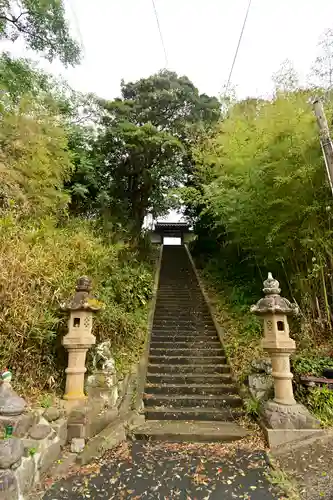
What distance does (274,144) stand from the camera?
13.4 feet

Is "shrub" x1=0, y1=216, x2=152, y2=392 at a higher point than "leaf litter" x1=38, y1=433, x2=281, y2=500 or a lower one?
higher

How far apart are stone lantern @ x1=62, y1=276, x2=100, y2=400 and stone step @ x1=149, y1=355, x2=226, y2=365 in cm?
172

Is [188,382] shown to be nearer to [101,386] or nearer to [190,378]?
[190,378]

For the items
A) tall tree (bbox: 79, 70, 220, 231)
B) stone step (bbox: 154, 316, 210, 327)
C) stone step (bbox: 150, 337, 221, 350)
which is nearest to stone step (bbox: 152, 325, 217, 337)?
stone step (bbox: 154, 316, 210, 327)

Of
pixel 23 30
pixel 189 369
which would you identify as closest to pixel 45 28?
pixel 23 30

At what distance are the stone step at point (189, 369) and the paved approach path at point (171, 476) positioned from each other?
147 cm

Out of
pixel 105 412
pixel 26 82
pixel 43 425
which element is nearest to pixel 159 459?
pixel 105 412

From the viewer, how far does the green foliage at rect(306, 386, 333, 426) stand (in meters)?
3.15

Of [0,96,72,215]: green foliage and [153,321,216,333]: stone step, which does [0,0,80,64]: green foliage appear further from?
[153,321,216,333]: stone step

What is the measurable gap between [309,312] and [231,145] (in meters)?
3.27

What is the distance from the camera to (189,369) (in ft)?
15.0

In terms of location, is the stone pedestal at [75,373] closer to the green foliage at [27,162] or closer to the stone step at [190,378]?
the stone step at [190,378]

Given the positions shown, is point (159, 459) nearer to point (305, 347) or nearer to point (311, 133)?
point (305, 347)

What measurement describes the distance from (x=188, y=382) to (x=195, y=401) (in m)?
0.42
